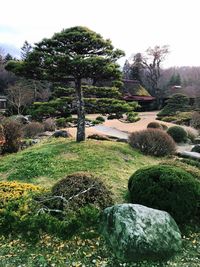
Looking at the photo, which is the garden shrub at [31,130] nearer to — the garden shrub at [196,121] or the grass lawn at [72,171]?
the grass lawn at [72,171]

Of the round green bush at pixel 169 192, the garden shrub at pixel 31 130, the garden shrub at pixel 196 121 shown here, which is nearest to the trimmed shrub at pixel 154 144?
the round green bush at pixel 169 192

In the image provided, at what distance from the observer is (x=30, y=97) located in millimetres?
33031

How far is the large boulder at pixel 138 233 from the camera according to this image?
4.93 metres

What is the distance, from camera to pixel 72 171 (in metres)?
9.07

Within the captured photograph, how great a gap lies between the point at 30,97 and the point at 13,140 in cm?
2050

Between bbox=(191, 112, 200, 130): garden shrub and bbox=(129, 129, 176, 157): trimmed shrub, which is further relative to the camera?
bbox=(191, 112, 200, 130): garden shrub

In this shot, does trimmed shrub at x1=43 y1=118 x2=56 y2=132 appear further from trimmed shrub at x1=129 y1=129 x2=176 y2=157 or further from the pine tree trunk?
trimmed shrub at x1=129 y1=129 x2=176 y2=157

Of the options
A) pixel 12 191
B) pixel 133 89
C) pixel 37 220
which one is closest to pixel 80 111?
pixel 12 191

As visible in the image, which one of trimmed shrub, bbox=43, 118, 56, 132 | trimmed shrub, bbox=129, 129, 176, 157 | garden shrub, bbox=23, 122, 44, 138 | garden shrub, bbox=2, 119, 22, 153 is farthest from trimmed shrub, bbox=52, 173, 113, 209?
trimmed shrub, bbox=43, 118, 56, 132

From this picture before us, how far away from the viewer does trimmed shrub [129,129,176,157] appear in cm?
1214

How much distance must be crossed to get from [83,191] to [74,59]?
19.2ft

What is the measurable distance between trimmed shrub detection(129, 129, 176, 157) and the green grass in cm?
54

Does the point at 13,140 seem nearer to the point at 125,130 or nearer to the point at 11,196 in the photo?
the point at 11,196

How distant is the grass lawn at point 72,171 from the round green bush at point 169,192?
1.50 ft
